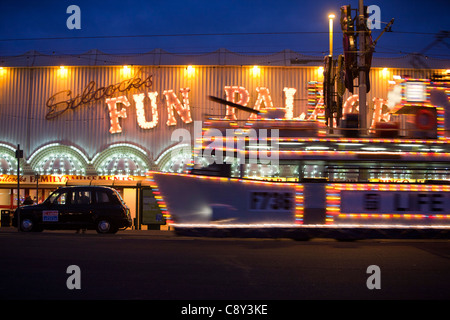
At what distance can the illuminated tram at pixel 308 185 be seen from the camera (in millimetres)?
10727

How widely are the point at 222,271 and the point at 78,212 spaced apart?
32.6 ft

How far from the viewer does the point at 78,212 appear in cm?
1560

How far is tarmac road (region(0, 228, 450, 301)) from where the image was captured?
576 cm

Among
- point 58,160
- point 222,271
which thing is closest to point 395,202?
point 222,271

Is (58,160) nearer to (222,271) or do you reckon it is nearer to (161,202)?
(161,202)

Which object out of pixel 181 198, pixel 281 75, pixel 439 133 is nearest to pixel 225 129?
pixel 181 198

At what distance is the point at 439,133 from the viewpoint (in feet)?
37.6

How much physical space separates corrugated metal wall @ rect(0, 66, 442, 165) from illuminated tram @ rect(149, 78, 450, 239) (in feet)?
43.3

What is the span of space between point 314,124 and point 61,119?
17.9 meters

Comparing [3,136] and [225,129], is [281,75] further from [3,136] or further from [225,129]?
[3,136]

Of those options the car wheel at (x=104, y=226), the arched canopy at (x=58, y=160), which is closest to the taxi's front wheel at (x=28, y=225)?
the car wheel at (x=104, y=226)

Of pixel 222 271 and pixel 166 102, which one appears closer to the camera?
pixel 222 271

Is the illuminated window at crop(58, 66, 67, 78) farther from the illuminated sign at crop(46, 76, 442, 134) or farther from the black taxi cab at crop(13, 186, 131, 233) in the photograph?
the black taxi cab at crop(13, 186, 131, 233)

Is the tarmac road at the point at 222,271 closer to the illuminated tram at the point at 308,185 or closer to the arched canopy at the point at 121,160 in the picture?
the illuminated tram at the point at 308,185
